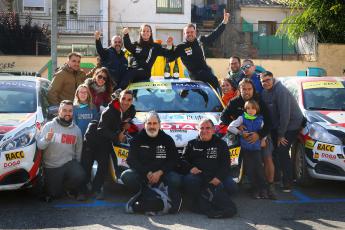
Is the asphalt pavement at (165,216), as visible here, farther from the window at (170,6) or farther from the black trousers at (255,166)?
the window at (170,6)

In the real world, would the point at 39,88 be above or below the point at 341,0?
below

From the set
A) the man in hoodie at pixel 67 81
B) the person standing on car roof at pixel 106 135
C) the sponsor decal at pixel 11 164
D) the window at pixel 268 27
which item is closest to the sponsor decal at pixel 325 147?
the person standing on car roof at pixel 106 135

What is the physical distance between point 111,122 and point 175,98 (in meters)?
1.50

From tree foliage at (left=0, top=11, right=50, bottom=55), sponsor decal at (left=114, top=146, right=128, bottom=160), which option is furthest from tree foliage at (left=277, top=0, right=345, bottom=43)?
sponsor decal at (left=114, top=146, right=128, bottom=160)

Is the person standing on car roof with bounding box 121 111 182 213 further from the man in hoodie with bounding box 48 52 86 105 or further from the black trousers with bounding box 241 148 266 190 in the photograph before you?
the man in hoodie with bounding box 48 52 86 105

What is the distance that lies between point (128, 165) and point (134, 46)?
302 cm

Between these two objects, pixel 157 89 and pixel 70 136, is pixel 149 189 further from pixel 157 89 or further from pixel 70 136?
pixel 157 89

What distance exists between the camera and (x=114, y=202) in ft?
23.2

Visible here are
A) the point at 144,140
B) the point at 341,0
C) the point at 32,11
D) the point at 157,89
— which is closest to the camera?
the point at 144,140

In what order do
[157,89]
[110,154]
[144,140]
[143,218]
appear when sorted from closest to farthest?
[143,218] → [144,140] → [110,154] → [157,89]

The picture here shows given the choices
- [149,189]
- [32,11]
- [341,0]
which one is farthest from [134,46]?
[32,11]

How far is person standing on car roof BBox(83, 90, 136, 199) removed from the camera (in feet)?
23.1

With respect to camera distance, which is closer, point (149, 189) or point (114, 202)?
point (149, 189)

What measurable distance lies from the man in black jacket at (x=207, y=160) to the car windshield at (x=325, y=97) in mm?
2232
